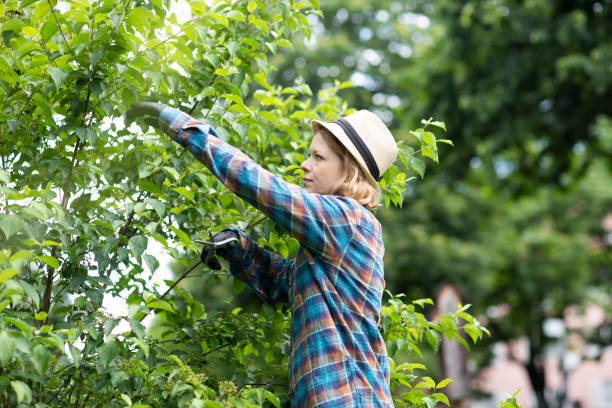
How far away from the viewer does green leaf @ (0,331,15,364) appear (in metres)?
1.86

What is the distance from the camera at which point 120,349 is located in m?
2.38

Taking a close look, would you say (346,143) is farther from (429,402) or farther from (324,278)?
(429,402)

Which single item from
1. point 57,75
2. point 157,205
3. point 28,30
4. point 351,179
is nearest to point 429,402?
point 351,179

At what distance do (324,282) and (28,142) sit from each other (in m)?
1.33

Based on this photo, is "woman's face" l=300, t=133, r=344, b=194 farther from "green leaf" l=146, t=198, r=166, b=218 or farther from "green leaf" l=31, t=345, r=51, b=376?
"green leaf" l=31, t=345, r=51, b=376

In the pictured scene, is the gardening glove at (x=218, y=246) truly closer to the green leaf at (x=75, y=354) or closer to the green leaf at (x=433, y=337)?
the green leaf at (x=75, y=354)

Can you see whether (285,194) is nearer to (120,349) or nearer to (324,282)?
(324,282)

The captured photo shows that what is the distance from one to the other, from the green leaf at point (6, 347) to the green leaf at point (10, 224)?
0.30m

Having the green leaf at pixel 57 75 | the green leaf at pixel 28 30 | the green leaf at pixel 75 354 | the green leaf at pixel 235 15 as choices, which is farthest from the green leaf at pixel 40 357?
the green leaf at pixel 235 15

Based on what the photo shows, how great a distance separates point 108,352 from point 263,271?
86 cm

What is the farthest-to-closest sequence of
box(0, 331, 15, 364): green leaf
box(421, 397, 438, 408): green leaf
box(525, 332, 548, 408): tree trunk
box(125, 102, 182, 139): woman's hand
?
box(525, 332, 548, 408): tree trunk, box(421, 397, 438, 408): green leaf, box(125, 102, 182, 139): woman's hand, box(0, 331, 15, 364): green leaf

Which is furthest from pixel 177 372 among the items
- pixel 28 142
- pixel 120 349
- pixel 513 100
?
pixel 513 100

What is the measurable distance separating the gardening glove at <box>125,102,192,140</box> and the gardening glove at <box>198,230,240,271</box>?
1.69 ft

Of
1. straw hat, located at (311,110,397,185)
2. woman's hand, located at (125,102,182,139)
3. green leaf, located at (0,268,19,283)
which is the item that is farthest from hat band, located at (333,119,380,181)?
green leaf, located at (0,268,19,283)
